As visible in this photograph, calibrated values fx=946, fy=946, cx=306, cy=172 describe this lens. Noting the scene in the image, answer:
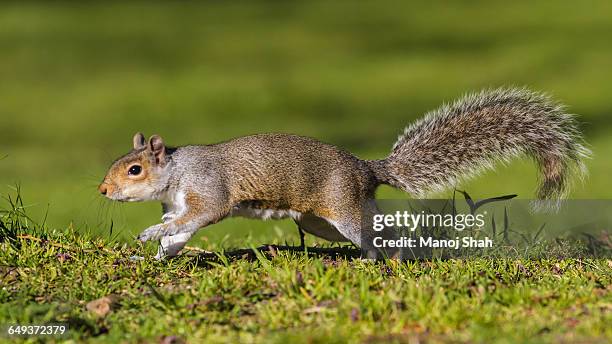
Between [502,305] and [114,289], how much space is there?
2152 mm

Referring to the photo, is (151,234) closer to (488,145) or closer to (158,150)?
(158,150)

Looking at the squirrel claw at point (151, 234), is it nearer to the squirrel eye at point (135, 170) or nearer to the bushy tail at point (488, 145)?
the squirrel eye at point (135, 170)

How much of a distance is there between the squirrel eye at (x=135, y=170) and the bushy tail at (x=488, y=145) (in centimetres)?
166

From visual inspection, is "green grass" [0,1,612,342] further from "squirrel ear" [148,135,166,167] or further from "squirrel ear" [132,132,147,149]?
"squirrel ear" [148,135,166,167]

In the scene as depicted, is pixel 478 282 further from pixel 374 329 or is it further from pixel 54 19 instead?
pixel 54 19

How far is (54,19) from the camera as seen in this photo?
1104 inches

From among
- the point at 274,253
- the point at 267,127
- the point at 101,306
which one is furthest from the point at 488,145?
the point at 267,127

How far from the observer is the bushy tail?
6754mm

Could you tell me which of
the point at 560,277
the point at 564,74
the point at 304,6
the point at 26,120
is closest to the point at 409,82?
the point at 564,74

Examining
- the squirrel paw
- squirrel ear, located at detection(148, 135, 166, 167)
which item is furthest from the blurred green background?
the squirrel paw

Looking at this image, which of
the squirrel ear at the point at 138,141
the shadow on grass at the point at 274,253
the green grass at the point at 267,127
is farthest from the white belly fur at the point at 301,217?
the squirrel ear at the point at 138,141

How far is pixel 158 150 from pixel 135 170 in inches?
8.4

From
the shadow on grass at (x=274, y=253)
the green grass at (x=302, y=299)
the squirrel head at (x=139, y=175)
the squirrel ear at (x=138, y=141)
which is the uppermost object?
the squirrel ear at (x=138, y=141)

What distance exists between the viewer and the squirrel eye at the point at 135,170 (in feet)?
21.4
